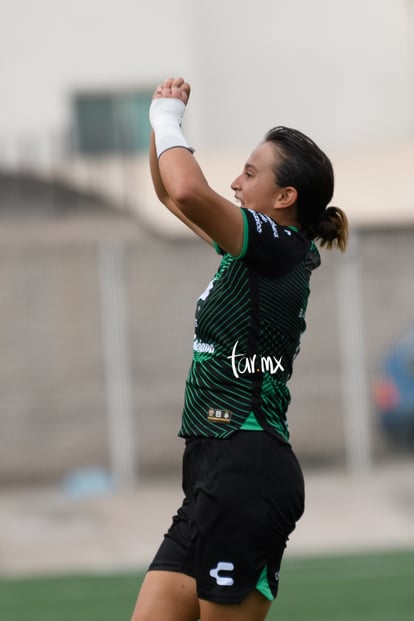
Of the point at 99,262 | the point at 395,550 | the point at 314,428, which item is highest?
the point at 99,262

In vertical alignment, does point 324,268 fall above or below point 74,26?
below

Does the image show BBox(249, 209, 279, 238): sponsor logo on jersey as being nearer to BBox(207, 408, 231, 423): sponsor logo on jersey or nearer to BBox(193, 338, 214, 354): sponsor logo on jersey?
BBox(193, 338, 214, 354): sponsor logo on jersey

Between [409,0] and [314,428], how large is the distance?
39.6 ft

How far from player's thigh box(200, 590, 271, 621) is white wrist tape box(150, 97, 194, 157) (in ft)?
4.42

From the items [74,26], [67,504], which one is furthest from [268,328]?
[74,26]

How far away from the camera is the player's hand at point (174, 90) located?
4.04 m

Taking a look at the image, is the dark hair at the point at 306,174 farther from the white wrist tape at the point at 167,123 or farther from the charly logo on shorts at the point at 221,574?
the charly logo on shorts at the point at 221,574

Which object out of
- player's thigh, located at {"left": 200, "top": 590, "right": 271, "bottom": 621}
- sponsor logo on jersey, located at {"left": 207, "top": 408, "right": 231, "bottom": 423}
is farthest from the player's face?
player's thigh, located at {"left": 200, "top": 590, "right": 271, "bottom": 621}

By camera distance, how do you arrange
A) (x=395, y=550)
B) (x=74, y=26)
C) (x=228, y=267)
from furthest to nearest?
(x=74, y=26), (x=395, y=550), (x=228, y=267)

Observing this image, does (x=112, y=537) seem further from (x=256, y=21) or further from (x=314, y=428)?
(x=256, y=21)

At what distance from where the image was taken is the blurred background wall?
1295cm

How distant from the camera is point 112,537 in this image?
11.4 metres

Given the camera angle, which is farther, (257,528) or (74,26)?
(74,26)

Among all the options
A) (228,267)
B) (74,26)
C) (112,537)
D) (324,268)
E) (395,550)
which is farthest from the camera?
(74,26)
